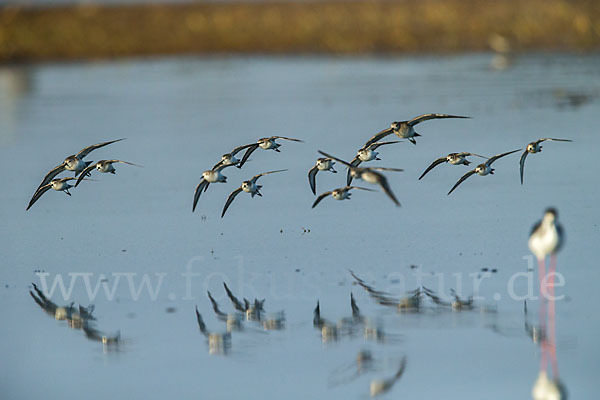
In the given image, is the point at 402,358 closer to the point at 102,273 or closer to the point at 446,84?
the point at 102,273

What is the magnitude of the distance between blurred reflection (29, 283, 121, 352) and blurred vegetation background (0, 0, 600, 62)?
34.3 m

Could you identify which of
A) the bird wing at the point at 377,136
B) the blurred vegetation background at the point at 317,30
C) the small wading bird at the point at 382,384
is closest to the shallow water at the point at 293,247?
the small wading bird at the point at 382,384

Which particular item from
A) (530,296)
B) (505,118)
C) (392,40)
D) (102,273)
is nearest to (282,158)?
(505,118)

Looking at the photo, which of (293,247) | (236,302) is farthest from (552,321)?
(293,247)

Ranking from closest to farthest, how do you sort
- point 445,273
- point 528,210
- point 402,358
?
1. point 402,358
2. point 445,273
3. point 528,210

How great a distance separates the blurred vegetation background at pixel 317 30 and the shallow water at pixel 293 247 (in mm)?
19578

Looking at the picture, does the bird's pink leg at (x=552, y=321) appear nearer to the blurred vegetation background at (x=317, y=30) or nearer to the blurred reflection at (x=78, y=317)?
the blurred reflection at (x=78, y=317)

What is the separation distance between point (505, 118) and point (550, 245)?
14.1 metres

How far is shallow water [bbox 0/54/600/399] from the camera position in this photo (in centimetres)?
942

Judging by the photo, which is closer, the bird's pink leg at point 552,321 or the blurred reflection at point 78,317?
the bird's pink leg at point 552,321

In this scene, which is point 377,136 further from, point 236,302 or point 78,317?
point 78,317

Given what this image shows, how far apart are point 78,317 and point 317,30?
42.9 meters

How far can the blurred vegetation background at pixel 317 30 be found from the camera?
47.9 m

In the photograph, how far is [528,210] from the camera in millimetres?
14859
